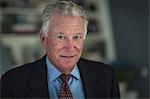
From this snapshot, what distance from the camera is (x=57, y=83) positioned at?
2.87 feet

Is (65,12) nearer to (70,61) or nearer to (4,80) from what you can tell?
(70,61)

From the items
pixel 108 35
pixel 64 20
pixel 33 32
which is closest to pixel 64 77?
pixel 64 20

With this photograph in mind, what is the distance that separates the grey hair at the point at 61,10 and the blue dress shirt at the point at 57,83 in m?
0.10

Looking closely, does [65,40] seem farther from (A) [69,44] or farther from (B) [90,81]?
(B) [90,81]

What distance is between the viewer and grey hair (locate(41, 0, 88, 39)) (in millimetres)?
826

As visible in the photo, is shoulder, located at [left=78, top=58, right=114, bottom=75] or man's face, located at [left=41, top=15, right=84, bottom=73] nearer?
man's face, located at [left=41, top=15, right=84, bottom=73]

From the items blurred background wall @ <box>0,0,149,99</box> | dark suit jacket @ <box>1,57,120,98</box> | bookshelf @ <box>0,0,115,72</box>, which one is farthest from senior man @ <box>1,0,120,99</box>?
blurred background wall @ <box>0,0,149,99</box>

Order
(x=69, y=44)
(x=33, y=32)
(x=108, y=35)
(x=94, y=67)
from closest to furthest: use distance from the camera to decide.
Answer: (x=69, y=44), (x=94, y=67), (x=33, y=32), (x=108, y=35)

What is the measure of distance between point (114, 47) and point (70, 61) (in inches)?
125

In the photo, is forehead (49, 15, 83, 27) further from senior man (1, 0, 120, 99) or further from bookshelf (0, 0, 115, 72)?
bookshelf (0, 0, 115, 72)

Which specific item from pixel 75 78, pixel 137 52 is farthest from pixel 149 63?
pixel 75 78

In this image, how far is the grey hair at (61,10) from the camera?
83 centimetres

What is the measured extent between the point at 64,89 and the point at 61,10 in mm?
197

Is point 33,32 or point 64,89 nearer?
point 64,89
